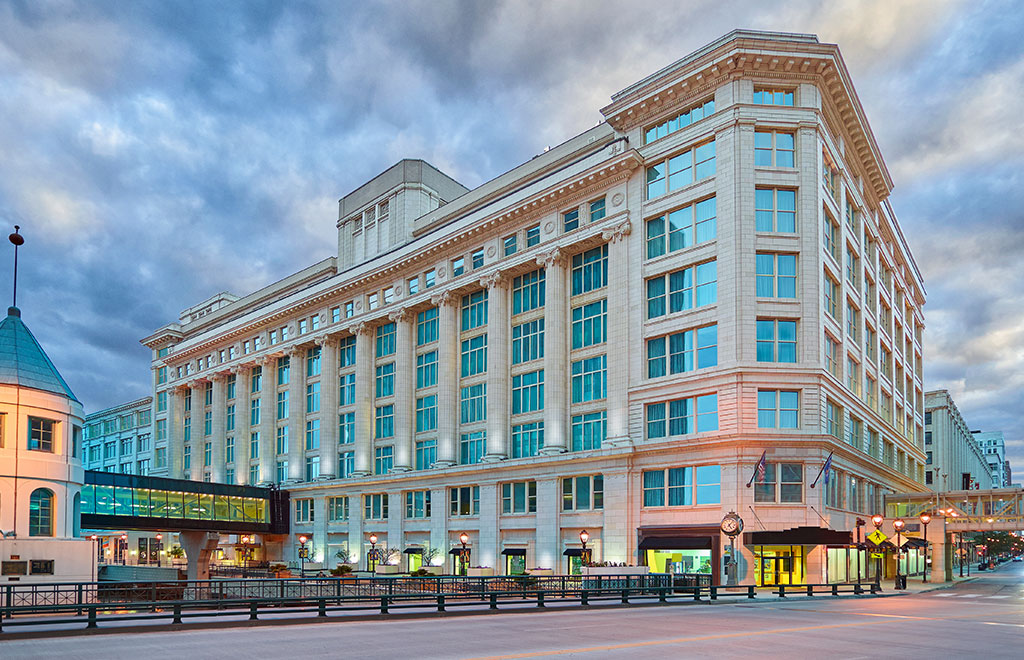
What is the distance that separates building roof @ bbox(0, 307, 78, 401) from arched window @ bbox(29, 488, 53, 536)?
4958mm

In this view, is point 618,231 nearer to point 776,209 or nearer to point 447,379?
point 776,209

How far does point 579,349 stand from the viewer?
6562 cm

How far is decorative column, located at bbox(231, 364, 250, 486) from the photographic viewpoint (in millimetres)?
101625

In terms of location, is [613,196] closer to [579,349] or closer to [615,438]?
[579,349]

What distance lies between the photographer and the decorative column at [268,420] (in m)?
97.4

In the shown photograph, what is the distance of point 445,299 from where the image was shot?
76438 millimetres

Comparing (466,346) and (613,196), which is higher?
(613,196)

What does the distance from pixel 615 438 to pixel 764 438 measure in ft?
35.6

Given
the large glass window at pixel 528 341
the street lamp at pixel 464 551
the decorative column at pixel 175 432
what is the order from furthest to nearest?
the decorative column at pixel 175 432 → the large glass window at pixel 528 341 → the street lamp at pixel 464 551

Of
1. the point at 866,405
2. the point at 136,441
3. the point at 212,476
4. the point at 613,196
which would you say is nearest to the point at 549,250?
the point at 613,196

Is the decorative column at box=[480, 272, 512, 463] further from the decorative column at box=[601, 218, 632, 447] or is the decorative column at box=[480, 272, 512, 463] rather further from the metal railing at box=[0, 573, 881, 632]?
the metal railing at box=[0, 573, 881, 632]

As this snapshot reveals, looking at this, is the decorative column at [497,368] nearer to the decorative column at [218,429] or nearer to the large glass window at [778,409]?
the large glass window at [778,409]

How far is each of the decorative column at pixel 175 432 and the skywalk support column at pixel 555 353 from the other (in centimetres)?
6651

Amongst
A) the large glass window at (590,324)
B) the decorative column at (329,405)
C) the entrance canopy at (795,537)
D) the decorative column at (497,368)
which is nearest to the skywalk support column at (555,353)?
the large glass window at (590,324)
